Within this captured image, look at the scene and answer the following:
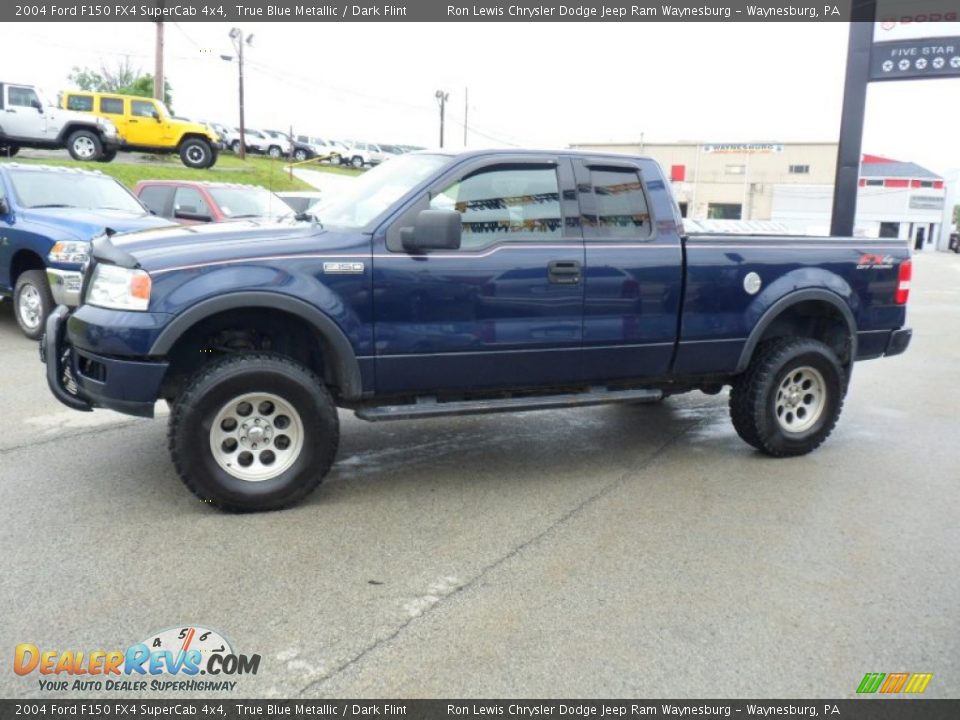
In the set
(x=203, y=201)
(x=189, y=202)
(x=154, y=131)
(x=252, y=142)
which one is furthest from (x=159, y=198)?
(x=252, y=142)

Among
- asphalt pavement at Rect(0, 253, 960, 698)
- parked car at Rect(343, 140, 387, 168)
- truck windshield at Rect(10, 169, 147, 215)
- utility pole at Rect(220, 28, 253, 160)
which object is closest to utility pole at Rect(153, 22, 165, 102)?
utility pole at Rect(220, 28, 253, 160)

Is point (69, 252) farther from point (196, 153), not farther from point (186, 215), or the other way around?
point (196, 153)

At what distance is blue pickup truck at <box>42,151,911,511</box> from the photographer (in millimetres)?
4434

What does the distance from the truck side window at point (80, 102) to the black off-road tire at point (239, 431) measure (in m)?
25.2

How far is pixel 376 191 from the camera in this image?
5234mm

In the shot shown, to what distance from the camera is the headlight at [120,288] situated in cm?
434

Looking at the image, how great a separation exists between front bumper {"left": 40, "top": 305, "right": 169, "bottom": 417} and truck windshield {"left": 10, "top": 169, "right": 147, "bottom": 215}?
5666 millimetres

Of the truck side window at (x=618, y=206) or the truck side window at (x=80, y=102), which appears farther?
the truck side window at (x=80, y=102)

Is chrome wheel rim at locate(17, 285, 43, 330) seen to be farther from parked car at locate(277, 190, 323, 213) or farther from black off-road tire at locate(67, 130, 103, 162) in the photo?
black off-road tire at locate(67, 130, 103, 162)

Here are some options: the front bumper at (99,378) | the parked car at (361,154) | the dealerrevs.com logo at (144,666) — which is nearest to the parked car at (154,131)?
the front bumper at (99,378)

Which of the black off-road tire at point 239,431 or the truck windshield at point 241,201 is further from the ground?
the truck windshield at point 241,201

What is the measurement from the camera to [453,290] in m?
4.86

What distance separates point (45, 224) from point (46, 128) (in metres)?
14.3

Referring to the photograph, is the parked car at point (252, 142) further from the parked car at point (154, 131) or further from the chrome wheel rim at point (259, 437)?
the chrome wheel rim at point (259, 437)
